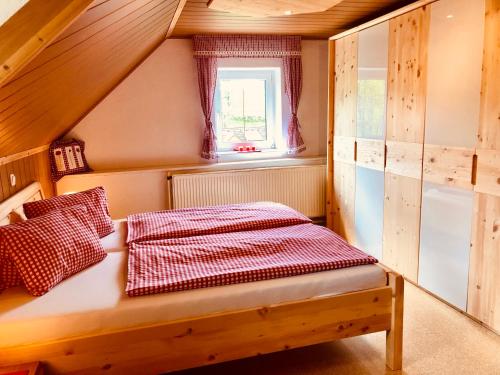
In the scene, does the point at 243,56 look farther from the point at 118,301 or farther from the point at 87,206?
Answer: the point at 118,301

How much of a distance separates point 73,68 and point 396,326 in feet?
7.14

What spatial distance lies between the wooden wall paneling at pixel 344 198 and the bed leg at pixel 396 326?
6.00 ft

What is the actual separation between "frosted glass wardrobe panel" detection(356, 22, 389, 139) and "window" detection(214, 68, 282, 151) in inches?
43.6

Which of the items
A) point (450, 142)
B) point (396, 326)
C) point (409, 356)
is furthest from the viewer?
point (450, 142)

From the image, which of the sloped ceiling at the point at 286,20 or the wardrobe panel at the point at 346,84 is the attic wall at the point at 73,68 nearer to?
the sloped ceiling at the point at 286,20

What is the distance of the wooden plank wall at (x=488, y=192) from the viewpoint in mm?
2348

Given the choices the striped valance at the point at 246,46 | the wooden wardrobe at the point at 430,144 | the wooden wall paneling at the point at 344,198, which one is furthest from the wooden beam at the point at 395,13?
the wooden wall paneling at the point at 344,198

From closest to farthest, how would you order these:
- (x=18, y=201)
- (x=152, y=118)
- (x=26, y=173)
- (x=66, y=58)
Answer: (x=66, y=58) < (x=18, y=201) < (x=26, y=173) < (x=152, y=118)

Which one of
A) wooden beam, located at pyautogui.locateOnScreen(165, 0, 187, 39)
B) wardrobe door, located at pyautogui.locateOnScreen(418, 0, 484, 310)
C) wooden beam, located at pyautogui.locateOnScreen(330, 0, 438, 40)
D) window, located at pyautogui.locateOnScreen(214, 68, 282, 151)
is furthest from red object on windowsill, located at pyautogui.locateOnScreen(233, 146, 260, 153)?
wardrobe door, located at pyautogui.locateOnScreen(418, 0, 484, 310)

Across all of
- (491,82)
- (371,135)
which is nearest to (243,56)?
(371,135)

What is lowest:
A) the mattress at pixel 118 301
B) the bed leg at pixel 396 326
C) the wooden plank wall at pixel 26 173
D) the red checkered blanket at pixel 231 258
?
the bed leg at pixel 396 326

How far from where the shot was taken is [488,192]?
2426 millimetres

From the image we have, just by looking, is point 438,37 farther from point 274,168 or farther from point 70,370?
point 70,370

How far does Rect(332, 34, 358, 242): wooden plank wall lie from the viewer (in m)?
3.78
